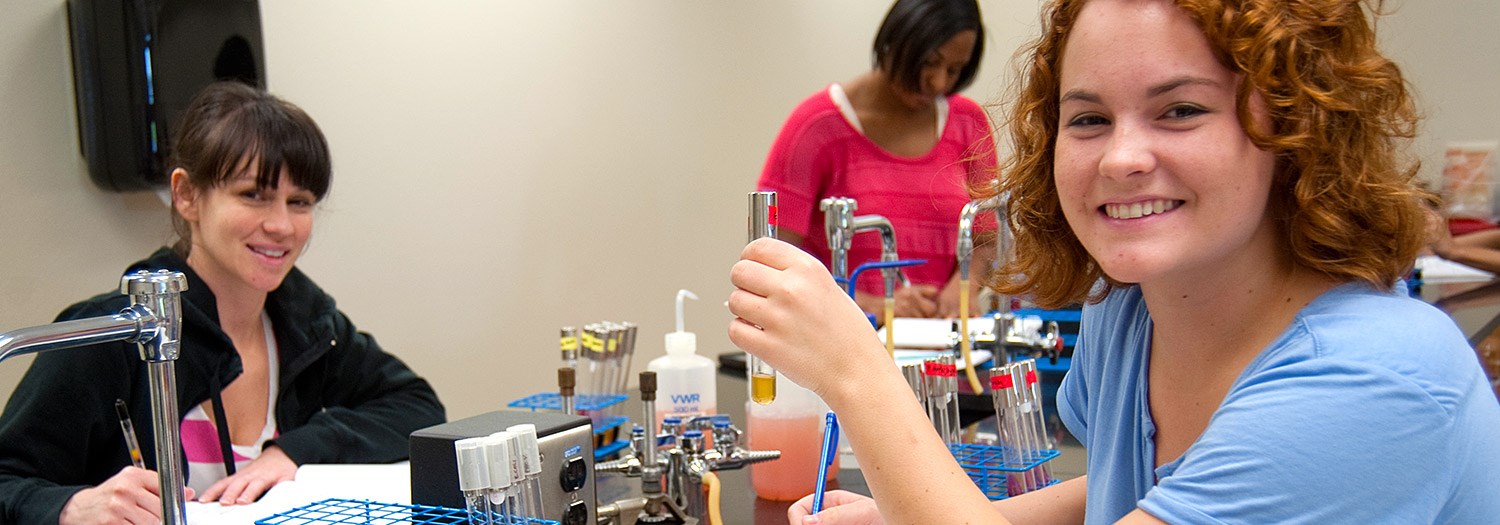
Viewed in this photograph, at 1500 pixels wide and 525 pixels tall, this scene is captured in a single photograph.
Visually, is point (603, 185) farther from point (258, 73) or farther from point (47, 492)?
point (47, 492)

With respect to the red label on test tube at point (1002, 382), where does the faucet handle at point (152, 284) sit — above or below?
above

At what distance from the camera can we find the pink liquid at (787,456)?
5.16 ft

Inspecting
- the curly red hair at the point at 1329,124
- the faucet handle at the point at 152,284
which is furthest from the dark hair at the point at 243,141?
the curly red hair at the point at 1329,124

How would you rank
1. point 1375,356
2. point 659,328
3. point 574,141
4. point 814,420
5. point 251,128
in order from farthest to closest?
point 659,328
point 574,141
point 251,128
point 814,420
point 1375,356

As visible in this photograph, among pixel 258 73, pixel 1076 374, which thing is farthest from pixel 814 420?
pixel 258 73

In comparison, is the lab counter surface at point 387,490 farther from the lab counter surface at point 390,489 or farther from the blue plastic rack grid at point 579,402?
the blue plastic rack grid at point 579,402

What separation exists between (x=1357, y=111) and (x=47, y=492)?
157 centimetres

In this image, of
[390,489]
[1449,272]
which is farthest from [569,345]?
[1449,272]

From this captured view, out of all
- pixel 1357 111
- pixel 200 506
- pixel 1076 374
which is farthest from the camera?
pixel 200 506

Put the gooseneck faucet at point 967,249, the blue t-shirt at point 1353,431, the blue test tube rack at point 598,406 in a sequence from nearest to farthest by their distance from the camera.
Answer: the blue t-shirt at point 1353,431 → the blue test tube rack at point 598,406 → the gooseneck faucet at point 967,249

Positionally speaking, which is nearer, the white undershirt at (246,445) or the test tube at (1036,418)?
the test tube at (1036,418)

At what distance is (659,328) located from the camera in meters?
4.34

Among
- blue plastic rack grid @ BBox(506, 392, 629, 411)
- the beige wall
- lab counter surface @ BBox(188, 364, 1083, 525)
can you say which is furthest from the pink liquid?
the beige wall

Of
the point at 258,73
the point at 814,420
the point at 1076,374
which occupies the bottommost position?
the point at 814,420
